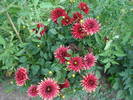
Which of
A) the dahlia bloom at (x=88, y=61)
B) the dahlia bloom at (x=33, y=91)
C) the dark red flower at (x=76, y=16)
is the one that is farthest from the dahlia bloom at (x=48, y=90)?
the dark red flower at (x=76, y=16)

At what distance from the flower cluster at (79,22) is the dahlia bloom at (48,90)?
377 mm

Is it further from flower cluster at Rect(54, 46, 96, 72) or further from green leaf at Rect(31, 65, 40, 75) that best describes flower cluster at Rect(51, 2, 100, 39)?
green leaf at Rect(31, 65, 40, 75)

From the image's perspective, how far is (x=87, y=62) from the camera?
179cm

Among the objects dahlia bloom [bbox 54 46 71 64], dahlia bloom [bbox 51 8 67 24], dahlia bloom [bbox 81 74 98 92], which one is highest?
dahlia bloom [bbox 51 8 67 24]

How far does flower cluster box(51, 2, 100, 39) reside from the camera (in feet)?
5.80

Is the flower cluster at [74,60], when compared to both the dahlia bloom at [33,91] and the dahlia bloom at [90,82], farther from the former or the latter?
the dahlia bloom at [33,91]

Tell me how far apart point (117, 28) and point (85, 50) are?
0.45 metres

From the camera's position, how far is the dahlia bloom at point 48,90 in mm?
1688

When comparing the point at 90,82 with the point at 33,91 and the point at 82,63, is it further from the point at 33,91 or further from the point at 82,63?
the point at 33,91

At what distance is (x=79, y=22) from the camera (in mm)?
1887

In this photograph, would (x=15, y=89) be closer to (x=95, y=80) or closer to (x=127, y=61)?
(x=95, y=80)

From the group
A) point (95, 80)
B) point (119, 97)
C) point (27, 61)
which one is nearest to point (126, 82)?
point (119, 97)

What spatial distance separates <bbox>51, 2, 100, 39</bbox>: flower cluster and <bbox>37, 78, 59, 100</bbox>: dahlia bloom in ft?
1.24

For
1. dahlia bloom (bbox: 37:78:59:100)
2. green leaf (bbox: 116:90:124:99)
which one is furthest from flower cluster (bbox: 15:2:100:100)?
green leaf (bbox: 116:90:124:99)
